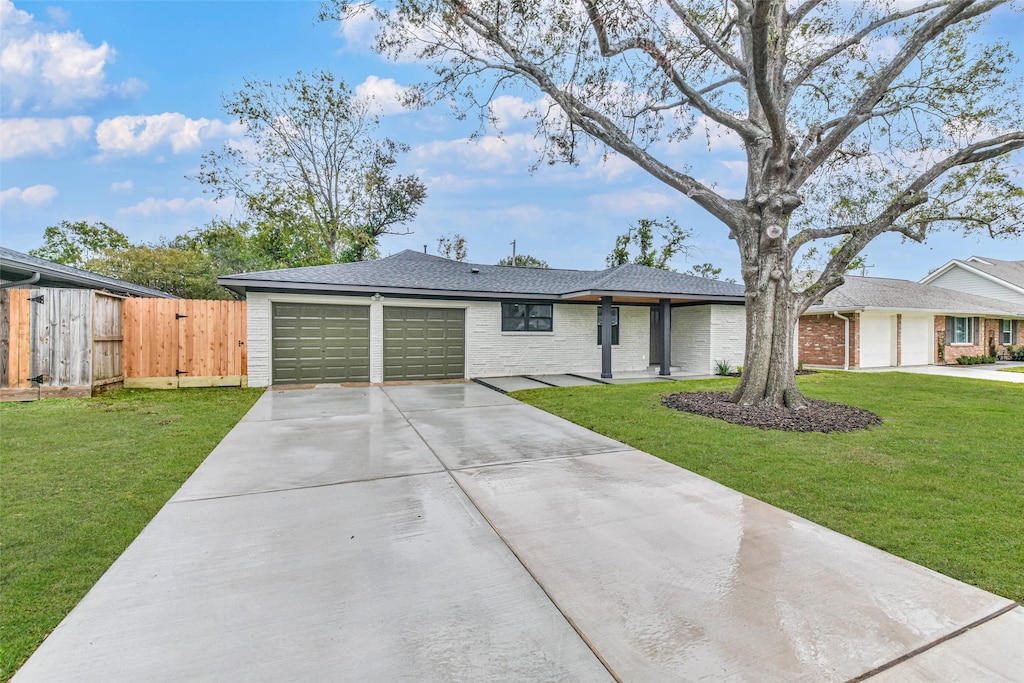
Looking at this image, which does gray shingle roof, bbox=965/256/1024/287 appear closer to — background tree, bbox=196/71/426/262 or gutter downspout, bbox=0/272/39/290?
background tree, bbox=196/71/426/262

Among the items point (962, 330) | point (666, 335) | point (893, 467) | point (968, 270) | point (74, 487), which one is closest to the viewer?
point (74, 487)

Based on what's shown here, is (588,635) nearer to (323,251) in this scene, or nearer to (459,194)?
(323,251)

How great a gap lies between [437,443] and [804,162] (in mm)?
8189

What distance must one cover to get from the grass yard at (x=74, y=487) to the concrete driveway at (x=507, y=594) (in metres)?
0.19

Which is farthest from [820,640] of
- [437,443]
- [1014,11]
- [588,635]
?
[1014,11]

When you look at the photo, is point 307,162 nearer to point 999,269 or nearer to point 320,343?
point 320,343

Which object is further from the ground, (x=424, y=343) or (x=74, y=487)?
(x=424, y=343)

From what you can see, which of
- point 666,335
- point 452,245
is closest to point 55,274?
point 666,335

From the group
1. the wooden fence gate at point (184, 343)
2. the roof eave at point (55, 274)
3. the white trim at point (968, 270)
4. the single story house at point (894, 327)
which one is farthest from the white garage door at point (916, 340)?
the roof eave at point (55, 274)

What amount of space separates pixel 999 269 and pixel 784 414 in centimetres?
2730

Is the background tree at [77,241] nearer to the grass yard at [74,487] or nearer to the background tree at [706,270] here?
the grass yard at [74,487]

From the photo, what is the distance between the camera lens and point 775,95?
7.90m

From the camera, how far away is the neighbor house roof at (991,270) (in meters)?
22.0

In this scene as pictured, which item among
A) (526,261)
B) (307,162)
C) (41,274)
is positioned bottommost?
(41,274)
